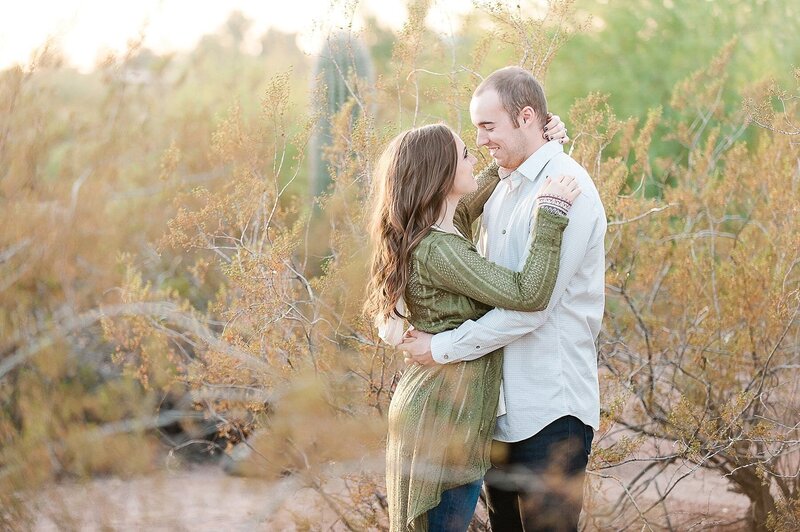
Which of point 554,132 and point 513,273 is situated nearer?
point 513,273

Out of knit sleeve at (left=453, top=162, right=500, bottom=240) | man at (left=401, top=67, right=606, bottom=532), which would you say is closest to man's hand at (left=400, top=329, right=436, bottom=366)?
man at (left=401, top=67, right=606, bottom=532)

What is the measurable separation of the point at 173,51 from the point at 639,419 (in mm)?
2819

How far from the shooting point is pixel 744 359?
13.5 ft

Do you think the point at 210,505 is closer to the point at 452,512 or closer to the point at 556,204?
the point at 452,512

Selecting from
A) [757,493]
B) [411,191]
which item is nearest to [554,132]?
[411,191]

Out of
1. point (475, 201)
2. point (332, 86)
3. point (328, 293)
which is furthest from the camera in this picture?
point (332, 86)

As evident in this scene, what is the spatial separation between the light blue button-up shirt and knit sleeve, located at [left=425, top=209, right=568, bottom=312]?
5 cm

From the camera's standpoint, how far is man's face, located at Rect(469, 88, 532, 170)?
2533 mm

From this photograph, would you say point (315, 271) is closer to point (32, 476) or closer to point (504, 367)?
point (32, 476)

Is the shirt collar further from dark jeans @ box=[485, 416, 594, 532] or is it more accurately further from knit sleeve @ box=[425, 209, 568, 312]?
dark jeans @ box=[485, 416, 594, 532]

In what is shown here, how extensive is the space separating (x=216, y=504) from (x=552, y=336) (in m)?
2.66

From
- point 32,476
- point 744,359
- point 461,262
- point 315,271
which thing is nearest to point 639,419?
point 744,359

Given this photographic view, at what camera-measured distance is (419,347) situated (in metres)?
2.44

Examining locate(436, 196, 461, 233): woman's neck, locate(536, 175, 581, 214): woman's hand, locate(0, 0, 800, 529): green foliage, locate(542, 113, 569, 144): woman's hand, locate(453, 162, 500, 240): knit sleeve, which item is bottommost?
locate(0, 0, 800, 529): green foliage
